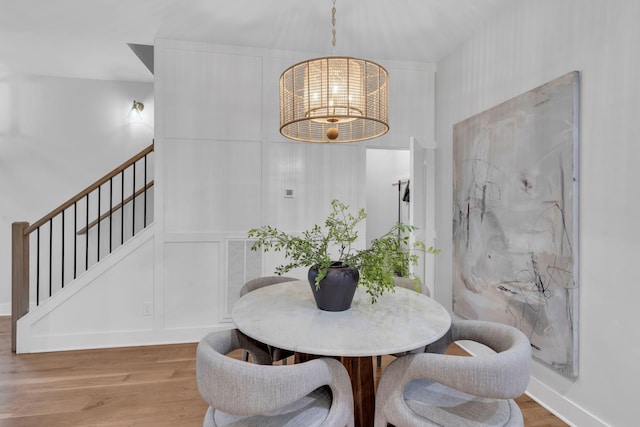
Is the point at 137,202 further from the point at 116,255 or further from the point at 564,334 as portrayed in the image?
the point at 564,334

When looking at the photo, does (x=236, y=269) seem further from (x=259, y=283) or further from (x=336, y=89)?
(x=336, y=89)

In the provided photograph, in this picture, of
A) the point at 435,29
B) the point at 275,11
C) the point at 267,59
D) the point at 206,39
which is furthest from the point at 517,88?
the point at 206,39

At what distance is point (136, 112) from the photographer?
4.06 m

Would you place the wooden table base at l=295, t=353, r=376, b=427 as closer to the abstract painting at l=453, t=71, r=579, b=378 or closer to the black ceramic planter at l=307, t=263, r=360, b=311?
the black ceramic planter at l=307, t=263, r=360, b=311

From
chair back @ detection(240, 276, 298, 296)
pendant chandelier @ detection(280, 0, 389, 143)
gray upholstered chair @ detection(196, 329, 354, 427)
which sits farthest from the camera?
chair back @ detection(240, 276, 298, 296)

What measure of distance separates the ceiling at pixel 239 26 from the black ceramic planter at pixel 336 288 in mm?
1950

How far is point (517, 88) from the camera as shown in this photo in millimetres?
2410

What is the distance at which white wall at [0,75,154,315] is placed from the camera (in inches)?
154

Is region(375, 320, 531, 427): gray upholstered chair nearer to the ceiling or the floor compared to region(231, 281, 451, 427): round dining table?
nearer to the floor

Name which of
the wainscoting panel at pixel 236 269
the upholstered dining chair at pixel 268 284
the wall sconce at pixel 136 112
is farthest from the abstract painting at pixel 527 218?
the wall sconce at pixel 136 112

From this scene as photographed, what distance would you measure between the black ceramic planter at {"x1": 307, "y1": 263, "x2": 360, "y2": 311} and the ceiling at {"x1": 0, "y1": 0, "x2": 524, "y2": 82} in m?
1.95

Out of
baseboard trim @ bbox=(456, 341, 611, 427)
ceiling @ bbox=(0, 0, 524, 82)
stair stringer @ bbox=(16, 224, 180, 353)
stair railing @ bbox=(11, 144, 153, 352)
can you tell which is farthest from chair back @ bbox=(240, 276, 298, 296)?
stair railing @ bbox=(11, 144, 153, 352)

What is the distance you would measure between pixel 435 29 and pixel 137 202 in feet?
11.5

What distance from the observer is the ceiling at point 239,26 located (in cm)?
257
